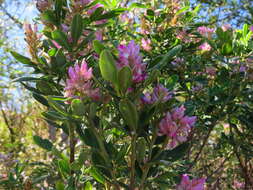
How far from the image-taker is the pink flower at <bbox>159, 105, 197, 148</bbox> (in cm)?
91

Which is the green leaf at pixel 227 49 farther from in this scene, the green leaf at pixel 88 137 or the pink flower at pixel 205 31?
the green leaf at pixel 88 137

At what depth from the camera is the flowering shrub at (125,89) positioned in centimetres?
85

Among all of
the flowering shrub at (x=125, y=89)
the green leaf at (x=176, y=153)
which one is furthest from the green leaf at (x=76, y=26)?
the green leaf at (x=176, y=153)

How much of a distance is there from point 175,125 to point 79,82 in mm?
309

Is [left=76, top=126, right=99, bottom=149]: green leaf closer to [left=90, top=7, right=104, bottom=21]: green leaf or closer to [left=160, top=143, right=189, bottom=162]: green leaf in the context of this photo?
[left=160, top=143, right=189, bottom=162]: green leaf

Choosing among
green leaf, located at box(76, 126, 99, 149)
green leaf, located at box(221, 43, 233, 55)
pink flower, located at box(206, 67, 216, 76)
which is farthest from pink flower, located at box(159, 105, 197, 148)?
pink flower, located at box(206, 67, 216, 76)

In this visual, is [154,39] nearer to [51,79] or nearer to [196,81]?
[196,81]

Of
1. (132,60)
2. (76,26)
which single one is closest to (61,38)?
(76,26)

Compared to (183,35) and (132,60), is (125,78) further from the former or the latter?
(183,35)

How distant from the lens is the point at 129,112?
821mm

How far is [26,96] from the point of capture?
22.5ft

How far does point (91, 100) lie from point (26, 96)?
6.33m

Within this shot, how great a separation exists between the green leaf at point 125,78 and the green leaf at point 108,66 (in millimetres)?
16

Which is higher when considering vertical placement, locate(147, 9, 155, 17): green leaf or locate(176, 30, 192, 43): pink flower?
locate(147, 9, 155, 17): green leaf
